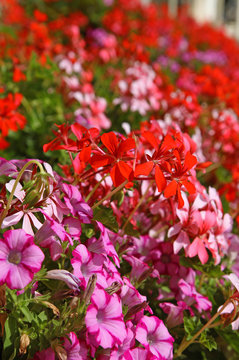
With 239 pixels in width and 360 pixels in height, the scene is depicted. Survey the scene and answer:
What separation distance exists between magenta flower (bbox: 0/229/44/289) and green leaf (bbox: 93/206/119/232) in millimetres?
325

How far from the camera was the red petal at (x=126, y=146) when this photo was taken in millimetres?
884

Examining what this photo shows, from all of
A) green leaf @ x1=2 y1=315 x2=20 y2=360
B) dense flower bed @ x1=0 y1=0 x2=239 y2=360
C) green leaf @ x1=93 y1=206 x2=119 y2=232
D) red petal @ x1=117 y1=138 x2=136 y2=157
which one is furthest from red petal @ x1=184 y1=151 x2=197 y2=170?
green leaf @ x1=2 y1=315 x2=20 y2=360

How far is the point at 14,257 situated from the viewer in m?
0.77

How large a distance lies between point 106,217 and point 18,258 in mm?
353

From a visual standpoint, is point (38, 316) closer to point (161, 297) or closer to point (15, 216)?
point (15, 216)

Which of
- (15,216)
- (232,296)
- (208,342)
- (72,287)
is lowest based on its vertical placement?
(208,342)

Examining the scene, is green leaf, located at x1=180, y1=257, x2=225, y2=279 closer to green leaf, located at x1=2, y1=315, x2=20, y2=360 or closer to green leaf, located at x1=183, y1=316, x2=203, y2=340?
green leaf, located at x1=183, y1=316, x2=203, y2=340

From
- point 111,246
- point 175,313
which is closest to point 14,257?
point 111,246

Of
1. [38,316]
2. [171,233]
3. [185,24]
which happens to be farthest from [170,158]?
[185,24]

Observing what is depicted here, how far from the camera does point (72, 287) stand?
806mm

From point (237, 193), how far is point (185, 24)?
21.1 ft

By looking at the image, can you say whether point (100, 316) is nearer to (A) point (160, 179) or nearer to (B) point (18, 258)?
(B) point (18, 258)

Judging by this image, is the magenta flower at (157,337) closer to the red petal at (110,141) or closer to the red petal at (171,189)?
the red petal at (171,189)

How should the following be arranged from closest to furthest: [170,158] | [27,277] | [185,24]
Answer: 1. [27,277]
2. [170,158]
3. [185,24]
